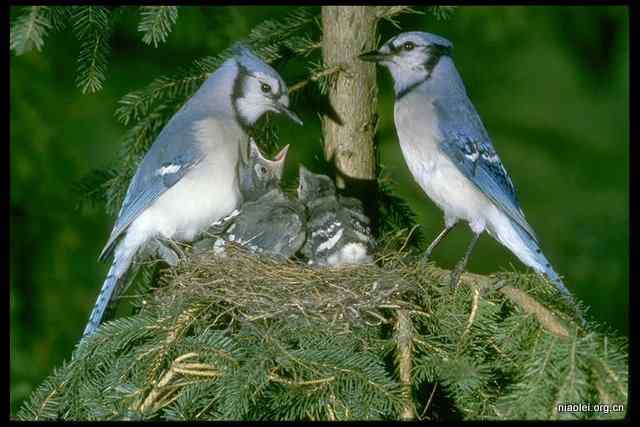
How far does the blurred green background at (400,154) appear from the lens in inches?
151

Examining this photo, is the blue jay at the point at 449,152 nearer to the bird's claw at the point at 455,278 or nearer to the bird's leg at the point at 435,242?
the bird's leg at the point at 435,242

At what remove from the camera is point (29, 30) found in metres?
2.42

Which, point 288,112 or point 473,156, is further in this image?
point 288,112

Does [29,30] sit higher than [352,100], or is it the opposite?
[29,30]

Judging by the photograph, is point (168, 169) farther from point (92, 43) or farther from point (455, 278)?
point (455, 278)

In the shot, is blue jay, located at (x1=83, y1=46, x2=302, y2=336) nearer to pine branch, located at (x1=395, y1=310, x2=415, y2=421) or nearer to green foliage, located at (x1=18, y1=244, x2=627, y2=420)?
green foliage, located at (x1=18, y1=244, x2=627, y2=420)

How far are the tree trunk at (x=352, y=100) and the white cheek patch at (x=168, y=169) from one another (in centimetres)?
48

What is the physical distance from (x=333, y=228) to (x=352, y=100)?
439mm

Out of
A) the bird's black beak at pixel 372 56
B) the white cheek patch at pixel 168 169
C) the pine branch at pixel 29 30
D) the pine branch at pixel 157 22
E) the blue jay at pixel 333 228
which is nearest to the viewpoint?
the pine branch at pixel 29 30

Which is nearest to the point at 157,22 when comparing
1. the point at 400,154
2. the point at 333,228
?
the point at 333,228

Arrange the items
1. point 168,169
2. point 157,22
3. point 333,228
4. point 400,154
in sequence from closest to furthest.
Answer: point 157,22
point 333,228
point 168,169
point 400,154

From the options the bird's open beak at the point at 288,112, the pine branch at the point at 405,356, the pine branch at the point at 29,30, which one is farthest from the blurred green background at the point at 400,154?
the pine branch at the point at 405,356

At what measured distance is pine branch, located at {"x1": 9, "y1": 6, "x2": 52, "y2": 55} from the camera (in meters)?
2.41

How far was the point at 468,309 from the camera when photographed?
238 centimetres
